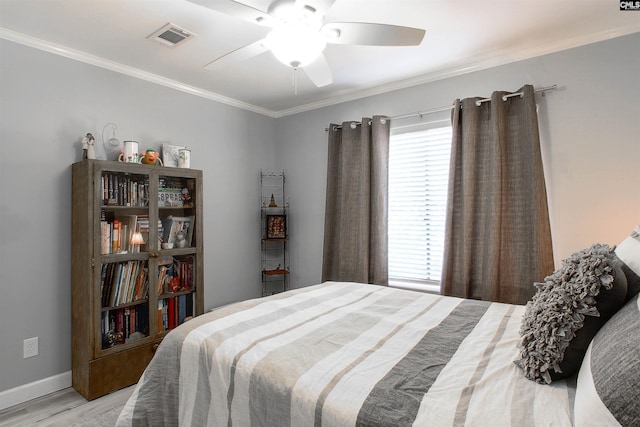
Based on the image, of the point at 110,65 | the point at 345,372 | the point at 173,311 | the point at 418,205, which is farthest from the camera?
the point at 418,205

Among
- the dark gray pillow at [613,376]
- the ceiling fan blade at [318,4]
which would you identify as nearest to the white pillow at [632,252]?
the dark gray pillow at [613,376]

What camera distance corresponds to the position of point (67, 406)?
2.29m

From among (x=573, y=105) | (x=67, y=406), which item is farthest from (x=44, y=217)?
(x=573, y=105)

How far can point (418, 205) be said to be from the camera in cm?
321

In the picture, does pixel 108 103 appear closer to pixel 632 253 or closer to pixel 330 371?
pixel 330 371

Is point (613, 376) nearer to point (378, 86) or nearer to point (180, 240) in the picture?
point (180, 240)

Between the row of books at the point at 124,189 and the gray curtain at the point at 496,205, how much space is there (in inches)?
101

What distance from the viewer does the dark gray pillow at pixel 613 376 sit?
732 mm

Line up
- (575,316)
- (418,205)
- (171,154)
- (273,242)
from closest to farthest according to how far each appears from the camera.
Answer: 1. (575,316)
2. (171,154)
3. (418,205)
4. (273,242)

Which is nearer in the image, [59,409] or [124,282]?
[59,409]

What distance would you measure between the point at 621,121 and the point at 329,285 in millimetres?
2380

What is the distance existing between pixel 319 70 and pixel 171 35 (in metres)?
1.16

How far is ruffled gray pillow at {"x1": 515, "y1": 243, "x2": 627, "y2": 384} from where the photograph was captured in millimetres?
1043

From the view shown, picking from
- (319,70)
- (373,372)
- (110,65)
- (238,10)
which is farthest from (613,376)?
(110,65)
